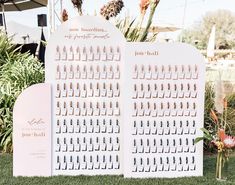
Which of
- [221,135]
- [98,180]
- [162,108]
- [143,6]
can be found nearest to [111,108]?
[162,108]

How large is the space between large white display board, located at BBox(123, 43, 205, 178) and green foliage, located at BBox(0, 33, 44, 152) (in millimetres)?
2310

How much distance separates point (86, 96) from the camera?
212 inches

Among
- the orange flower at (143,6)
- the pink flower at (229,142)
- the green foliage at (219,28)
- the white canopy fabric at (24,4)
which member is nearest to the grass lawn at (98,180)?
the pink flower at (229,142)

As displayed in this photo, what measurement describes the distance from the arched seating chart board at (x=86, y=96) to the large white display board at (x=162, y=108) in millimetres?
164

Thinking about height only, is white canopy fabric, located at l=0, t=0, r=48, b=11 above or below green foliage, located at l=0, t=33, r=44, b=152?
above

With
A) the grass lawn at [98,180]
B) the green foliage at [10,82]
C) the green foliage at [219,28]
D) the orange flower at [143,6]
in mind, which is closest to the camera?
the grass lawn at [98,180]

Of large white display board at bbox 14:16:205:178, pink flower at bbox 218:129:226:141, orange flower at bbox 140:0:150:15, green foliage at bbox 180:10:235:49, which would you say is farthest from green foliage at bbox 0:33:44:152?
green foliage at bbox 180:10:235:49

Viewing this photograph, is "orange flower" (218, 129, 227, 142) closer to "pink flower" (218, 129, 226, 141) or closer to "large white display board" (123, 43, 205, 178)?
"pink flower" (218, 129, 226, 141)

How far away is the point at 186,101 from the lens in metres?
5.37

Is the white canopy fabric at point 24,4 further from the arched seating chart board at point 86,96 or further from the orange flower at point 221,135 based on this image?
the orange flower at point 221,135

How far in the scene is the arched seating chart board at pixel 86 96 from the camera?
17.5 feet

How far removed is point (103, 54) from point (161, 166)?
4.82 ft

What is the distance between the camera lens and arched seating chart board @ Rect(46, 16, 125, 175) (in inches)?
210

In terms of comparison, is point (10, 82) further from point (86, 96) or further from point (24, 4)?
point (24, 4)
